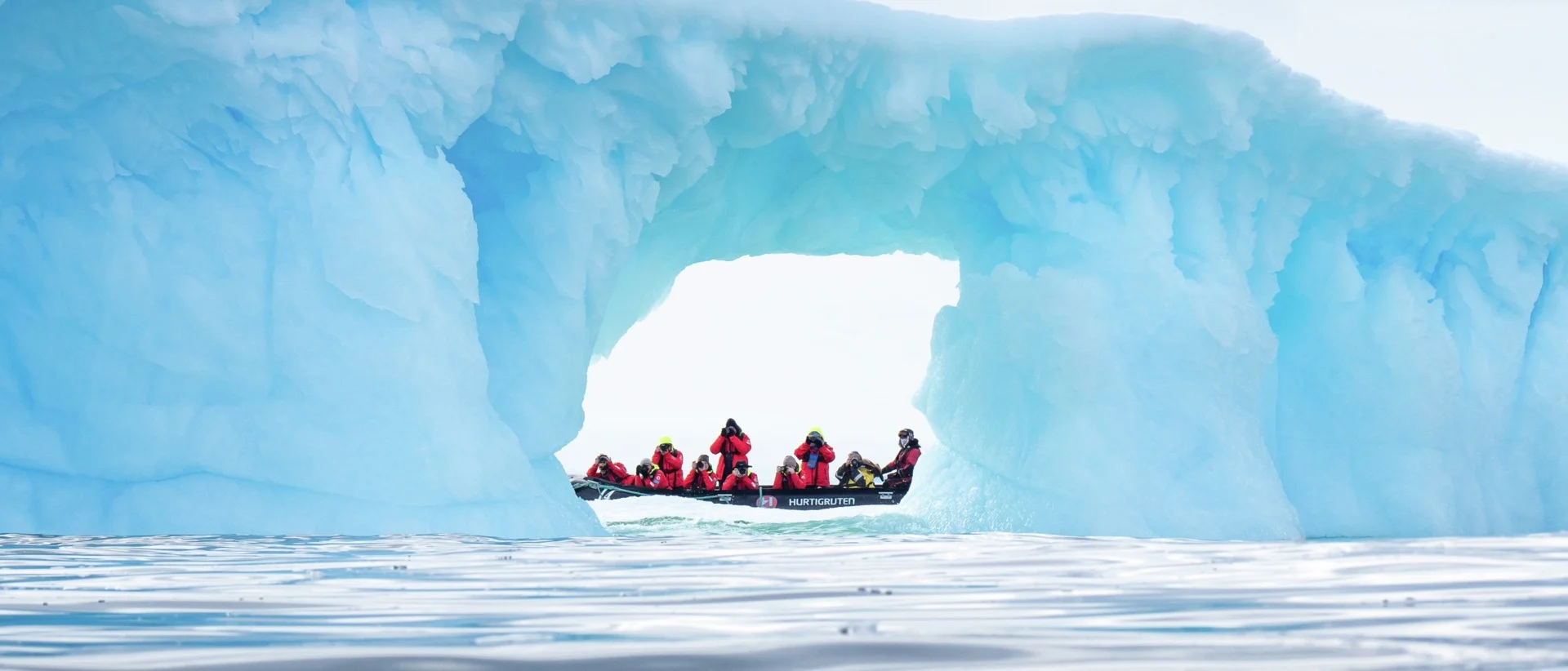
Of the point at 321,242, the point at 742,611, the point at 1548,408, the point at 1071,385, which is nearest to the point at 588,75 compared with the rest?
the point at 321,242

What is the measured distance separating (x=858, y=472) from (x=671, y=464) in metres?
2.52

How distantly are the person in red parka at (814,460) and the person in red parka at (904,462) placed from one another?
2.52 ft

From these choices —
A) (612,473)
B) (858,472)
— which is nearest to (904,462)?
(858,472)

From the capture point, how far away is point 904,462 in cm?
1725

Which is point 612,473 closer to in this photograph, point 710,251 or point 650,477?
point 650,477

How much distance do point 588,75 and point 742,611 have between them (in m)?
6.46

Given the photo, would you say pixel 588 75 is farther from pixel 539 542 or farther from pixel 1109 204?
pixel 1109 204

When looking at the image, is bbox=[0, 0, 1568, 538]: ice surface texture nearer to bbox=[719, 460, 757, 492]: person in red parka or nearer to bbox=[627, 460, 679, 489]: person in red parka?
bbox=[719, 460, 757, 492]: person in red parka

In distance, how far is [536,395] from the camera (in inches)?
356

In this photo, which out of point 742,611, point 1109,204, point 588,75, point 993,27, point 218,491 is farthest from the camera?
point 1109,204

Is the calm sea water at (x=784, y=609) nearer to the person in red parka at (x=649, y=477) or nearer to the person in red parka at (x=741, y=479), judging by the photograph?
the person in red parka at (x=741, y=479)

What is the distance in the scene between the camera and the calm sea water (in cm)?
222

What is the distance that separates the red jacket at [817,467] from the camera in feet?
59.1

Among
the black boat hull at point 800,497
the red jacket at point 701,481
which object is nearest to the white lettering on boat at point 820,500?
the black boat hull at point 800,497
